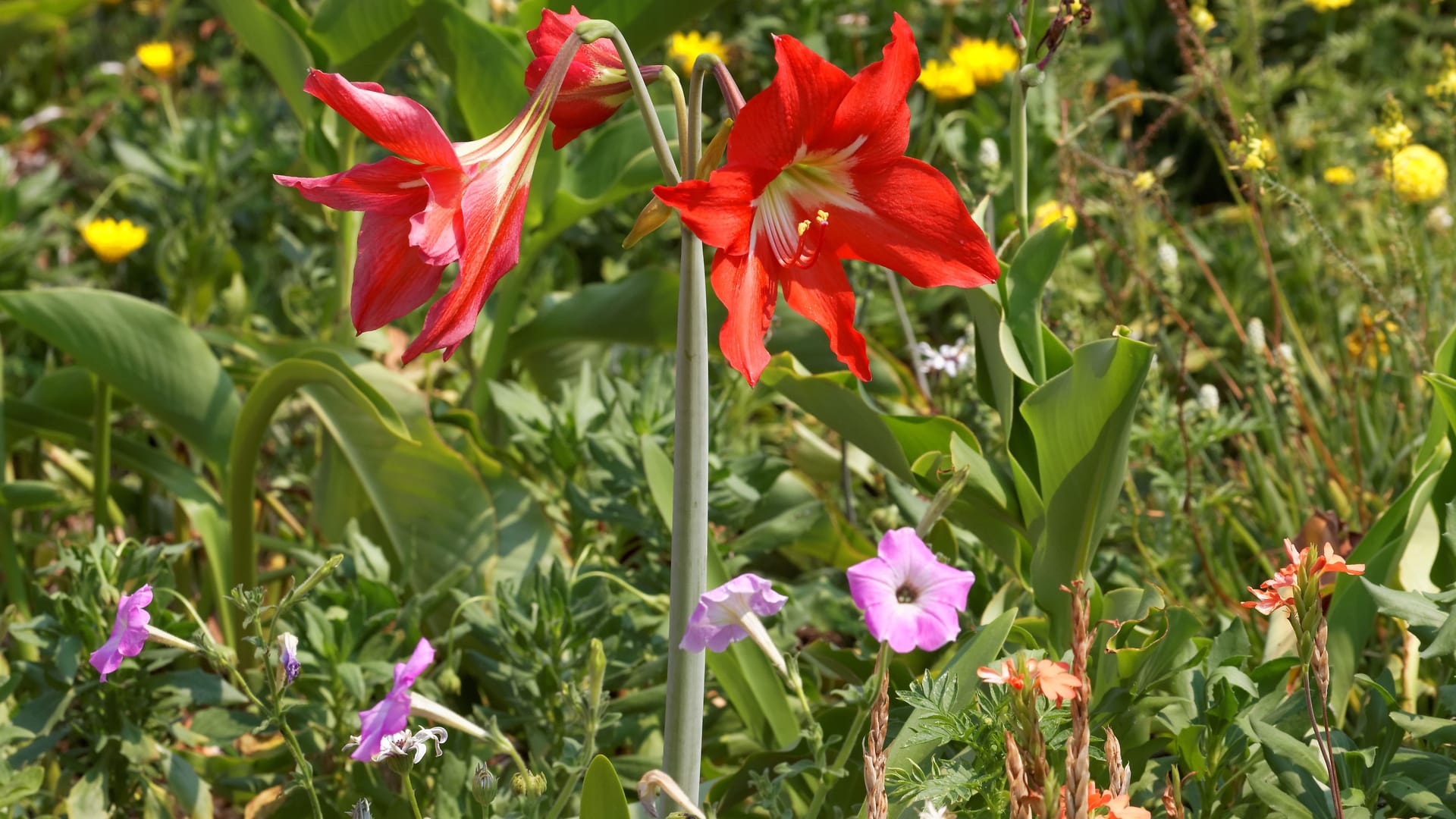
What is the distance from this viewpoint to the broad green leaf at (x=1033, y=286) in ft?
4.52

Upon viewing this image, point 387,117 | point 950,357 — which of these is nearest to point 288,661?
point 387,117

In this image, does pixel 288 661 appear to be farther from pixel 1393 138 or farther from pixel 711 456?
pixel 1393 138

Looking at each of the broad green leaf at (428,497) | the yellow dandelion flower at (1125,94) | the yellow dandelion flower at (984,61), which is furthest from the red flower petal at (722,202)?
the yellow dandelion flower at (984,61)

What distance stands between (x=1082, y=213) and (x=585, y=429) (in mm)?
865

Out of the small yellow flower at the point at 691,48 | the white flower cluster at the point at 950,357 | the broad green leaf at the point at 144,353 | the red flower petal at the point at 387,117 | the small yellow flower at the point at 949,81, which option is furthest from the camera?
the small yellow flower at the point at 691,48

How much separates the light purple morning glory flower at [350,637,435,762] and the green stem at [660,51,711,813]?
0.26 meters

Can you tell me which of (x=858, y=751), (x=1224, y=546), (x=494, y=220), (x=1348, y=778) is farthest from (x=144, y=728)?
(x=1224, y=546)

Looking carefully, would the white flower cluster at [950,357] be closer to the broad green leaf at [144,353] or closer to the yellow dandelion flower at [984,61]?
the broad green leaf at [144,353]

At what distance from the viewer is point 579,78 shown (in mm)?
1034

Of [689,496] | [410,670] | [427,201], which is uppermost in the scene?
[427,201]

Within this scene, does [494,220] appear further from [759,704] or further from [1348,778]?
[1348,778]

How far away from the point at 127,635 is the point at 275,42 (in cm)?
116

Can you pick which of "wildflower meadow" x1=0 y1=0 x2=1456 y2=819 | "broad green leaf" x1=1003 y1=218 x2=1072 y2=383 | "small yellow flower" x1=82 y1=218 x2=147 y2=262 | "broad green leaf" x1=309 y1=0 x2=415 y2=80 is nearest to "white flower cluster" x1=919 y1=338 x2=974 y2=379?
"wildflower meadow" x1=0 y1=0 x2=1456 y2=819

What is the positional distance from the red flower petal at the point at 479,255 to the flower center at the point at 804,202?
0.62 ft
